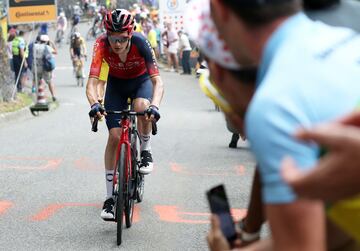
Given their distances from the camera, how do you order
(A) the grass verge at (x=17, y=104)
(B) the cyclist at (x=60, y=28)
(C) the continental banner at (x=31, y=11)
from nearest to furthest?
(A) the grass verge at (x=17, y=104) < (C) the continental banner at (x=31, y=11) < (B) the cyclist at (x=60, y=28)

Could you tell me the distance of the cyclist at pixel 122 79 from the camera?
21.7 ft

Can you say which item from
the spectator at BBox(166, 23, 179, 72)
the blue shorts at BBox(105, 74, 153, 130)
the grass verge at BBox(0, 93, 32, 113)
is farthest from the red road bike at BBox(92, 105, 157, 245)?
the spectator at BBox(166, 23, 179, 72)

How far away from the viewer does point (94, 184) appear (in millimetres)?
9000

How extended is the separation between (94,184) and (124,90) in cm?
210

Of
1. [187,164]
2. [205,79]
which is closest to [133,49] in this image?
[187,164]

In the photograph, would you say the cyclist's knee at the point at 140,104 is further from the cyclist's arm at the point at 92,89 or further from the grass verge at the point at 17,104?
the grass verge at the point at 17,104

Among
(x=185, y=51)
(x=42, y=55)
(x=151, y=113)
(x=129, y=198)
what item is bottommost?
(x=185, y=51)

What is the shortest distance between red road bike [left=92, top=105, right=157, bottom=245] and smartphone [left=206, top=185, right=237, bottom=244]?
389 cm

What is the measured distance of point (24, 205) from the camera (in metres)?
8.01

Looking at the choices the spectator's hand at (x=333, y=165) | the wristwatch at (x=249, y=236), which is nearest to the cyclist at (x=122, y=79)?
the wristwatch at (x=249, y=236)

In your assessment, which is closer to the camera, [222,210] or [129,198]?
[222,210]

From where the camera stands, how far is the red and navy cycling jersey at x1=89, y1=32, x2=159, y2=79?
270 inches

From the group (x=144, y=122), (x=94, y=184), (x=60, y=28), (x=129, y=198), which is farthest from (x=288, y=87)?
(x=60, y=28)

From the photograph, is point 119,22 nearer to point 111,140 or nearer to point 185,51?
point 111,140
